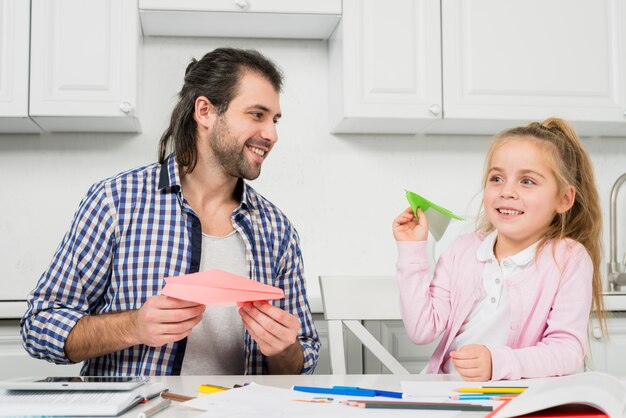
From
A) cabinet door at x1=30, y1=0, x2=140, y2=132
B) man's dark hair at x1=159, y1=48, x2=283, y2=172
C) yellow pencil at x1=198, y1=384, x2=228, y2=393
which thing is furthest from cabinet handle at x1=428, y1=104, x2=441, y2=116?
yellow pencil at x1=198, y1=384, x2=228, y2=393

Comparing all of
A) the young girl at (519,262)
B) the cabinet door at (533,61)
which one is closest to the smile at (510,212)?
the young girl at (519,262)

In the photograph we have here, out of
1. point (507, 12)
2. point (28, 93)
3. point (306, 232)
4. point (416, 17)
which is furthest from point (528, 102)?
point (28, 93)

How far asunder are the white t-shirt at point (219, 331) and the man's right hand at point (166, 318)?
1.00 feet

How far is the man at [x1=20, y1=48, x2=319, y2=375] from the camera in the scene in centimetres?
131

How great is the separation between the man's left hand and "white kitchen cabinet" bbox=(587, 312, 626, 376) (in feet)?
4.46

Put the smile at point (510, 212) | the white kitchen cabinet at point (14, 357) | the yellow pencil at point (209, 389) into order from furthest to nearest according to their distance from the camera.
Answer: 1. the white kitchen cabinet at point (14, 357)
2. the smile at point (510, 212)
3. the yellow pencil at point (209, 389)

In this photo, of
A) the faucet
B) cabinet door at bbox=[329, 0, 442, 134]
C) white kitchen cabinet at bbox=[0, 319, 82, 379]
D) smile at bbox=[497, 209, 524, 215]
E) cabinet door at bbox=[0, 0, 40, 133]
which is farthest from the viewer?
the faucet

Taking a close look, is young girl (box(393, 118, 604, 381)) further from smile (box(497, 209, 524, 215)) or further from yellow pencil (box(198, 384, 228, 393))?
yellow pencil (box(198, 384, 228, 393))

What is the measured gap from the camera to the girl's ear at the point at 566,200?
58.5 inches

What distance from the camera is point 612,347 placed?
2229mm

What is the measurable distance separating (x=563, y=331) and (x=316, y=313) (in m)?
1.00

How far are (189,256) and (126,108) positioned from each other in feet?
2.79

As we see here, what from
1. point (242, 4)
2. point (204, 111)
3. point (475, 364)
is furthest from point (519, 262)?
point (242, 4)

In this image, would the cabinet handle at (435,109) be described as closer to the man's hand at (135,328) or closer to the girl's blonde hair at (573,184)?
the girl's blonde hair at (573,184)
